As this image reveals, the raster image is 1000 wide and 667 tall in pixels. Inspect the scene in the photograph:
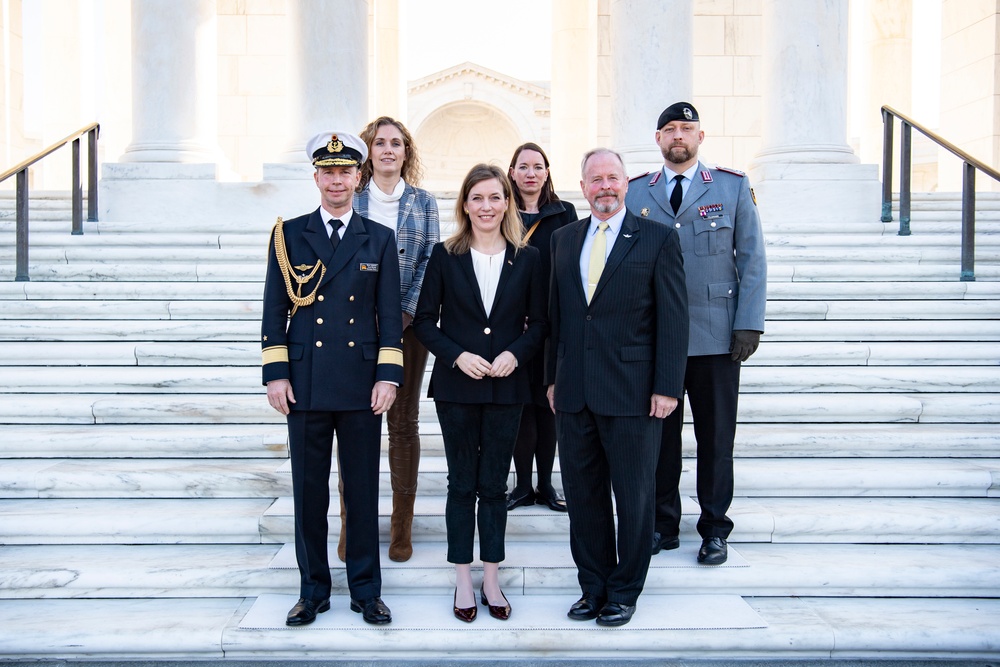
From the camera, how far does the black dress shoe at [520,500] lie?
4.90 m

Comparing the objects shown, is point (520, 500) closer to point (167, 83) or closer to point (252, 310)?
point (252, 310)

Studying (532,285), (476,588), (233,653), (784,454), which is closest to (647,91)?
(784,454)

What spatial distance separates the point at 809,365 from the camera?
653 cm

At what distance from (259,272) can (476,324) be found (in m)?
4.63

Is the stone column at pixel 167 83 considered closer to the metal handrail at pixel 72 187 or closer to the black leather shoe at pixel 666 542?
the metal handrail at pixel 72 187

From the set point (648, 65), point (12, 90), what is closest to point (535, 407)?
point (648, 65)

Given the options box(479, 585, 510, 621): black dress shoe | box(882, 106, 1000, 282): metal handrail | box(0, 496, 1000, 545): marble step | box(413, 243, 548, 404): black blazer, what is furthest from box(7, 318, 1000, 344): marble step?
box(479, 585, 510, 621): black dress shoe

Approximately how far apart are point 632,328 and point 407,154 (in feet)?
5.20

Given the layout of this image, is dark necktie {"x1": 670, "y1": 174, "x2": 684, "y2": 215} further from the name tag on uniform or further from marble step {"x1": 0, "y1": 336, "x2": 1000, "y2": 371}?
marble step {"x1": 0, "y1": 336, "x2": 1000, "y2": 371}

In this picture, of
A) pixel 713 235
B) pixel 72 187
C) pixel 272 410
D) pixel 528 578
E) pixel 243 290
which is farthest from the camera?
pixel 72 187

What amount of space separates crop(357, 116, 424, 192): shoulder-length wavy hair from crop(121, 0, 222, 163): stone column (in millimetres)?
6471

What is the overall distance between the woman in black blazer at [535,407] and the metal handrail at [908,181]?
14.9 ft

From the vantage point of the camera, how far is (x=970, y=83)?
14.0 meters

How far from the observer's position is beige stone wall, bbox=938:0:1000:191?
13.4 metres
